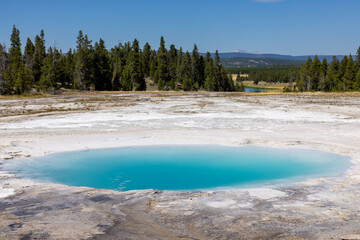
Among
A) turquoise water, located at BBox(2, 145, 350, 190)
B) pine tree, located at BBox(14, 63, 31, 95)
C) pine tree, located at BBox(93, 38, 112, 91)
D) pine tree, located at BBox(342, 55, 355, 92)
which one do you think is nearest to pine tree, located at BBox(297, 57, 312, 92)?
pine tree, located at BBox(342, 55, 355, 92)

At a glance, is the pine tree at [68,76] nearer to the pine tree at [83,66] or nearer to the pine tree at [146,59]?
the pine tree at [83,66]

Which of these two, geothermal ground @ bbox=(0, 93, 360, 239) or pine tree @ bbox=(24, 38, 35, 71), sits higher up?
pine tree @ bbox=(24, 38, 35, 71)

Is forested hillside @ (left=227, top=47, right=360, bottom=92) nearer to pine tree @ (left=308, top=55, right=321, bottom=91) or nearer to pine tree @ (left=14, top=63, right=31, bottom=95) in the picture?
pine tree @ (left=308, top=55, right=321, bottom=91)

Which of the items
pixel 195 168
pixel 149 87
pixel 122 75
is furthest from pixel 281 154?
pixel 149 87

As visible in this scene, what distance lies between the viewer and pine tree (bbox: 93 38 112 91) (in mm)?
75625

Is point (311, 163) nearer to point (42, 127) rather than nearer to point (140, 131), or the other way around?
point (140, 131)

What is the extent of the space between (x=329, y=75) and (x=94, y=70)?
197 ft

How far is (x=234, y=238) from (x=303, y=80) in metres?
94.6

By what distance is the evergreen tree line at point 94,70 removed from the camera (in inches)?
2539

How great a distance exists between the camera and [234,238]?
6.62 m

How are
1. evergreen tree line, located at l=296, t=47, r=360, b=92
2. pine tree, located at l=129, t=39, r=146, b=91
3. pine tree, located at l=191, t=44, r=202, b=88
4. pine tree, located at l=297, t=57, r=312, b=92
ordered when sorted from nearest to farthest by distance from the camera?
pine tree, located at l=129, t=39, r=146, b=91 < evergreen tree line, located at l=296, t=47, r=360, b=92 < pine tree, located at l=297, t=57, r=312, b=92 < pine tree, located at l=191, t=44, r=202, b=88

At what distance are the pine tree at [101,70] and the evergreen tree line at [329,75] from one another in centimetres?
5140

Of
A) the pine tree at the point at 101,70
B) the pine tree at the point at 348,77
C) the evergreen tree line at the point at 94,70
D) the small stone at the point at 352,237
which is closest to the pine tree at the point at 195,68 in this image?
the evergreen tree line at the point at 94,70

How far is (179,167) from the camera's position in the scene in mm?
13555
